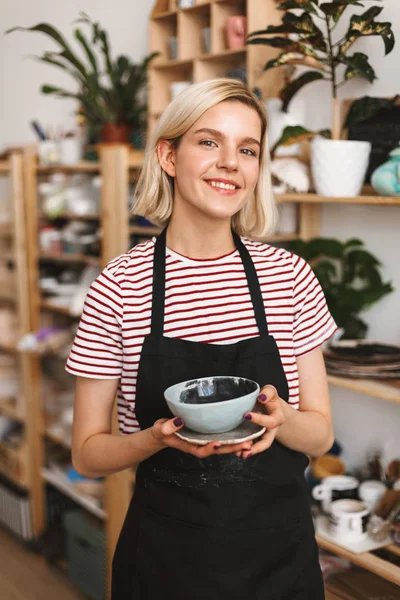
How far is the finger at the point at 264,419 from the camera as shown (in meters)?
1.03

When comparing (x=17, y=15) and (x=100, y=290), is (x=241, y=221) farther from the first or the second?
(x=17, y=15)

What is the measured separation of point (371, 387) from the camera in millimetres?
1721

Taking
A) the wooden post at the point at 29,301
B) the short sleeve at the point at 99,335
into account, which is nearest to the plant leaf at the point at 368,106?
the short sleeve at the point at 99,335

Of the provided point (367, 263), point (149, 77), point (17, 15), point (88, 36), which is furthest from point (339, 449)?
point (17, 15)

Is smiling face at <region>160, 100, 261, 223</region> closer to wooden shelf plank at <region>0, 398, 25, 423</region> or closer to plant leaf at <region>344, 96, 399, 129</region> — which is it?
plant leaf at <region>344, 96, 399, 129</region>

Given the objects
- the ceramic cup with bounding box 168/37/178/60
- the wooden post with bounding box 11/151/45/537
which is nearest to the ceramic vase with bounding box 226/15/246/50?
the ceramic cup with bounding box 168/37/178/60

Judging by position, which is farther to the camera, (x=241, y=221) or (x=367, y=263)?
(x=367, y=263)

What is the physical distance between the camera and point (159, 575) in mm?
1277

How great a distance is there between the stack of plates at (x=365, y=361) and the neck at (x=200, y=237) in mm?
646

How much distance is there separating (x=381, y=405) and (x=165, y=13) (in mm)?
1599

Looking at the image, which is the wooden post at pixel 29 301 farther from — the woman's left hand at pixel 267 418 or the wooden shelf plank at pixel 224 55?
the woman's left hand at pixel 267 418

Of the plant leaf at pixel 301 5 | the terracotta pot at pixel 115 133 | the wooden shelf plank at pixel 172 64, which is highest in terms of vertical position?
the plant leaf at pixel 301 5

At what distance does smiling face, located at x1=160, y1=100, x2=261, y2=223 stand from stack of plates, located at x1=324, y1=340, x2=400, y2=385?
0.74 metres

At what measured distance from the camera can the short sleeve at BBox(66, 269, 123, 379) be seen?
4.01 feet
